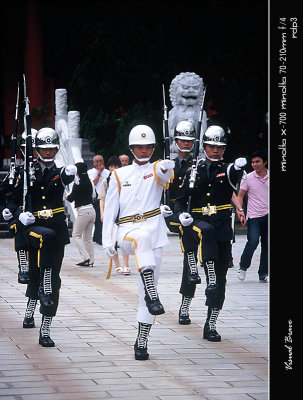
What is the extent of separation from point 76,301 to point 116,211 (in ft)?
10.6

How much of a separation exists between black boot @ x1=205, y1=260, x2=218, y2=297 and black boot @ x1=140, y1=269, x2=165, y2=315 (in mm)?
931

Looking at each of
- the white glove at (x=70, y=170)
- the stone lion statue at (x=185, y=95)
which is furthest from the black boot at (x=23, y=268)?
the stone lion statue at (x=185, y=95)

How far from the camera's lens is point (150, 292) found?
26.5 feet

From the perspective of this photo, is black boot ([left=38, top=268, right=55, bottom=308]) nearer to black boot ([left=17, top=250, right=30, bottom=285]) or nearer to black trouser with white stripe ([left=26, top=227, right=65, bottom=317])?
black trouser with white stripe ([left=26, top=227, right=65, bottom=317])

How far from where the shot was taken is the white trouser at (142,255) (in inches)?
→ 320

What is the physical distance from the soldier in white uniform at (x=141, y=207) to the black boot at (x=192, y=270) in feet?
3.33

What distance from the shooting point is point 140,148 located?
8.50 metres

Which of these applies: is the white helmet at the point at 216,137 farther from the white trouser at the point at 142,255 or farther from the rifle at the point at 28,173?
the rifle at the point at 28,173

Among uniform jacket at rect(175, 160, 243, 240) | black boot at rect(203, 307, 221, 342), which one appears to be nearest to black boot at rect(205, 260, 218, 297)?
black boot at rect(203, 307, 221, 342)

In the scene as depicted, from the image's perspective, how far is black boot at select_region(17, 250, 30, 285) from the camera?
31.0 ft

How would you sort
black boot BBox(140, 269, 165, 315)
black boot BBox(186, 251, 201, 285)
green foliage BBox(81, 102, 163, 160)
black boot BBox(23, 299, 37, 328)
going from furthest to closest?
green foliage BBox(81, 102, 163, 160), black boot BBox(23, 299, 37, 328), black boot BBox(186, 251, 201, 285), black boot BBox(140, 269, 165, 315)

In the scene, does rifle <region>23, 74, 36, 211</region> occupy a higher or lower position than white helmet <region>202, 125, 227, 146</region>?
lower

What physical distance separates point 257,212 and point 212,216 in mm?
4497

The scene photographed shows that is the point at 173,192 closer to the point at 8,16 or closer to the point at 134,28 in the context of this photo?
the point at 134,28
